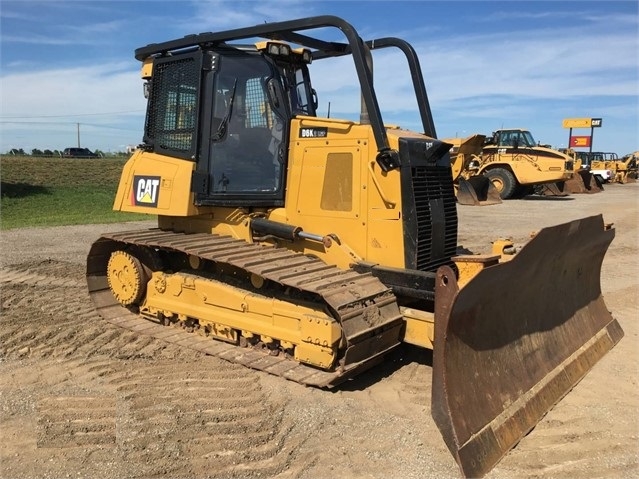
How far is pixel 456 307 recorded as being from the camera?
3.82m

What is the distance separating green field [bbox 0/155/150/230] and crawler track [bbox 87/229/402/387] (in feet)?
35.1

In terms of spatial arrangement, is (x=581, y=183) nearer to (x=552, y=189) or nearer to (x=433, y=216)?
(x=552, y=189)

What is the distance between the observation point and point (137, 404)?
14.3 ft

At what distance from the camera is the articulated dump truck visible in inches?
164

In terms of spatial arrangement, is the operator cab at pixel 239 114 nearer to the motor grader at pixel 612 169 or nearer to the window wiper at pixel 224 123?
the window wiper at pixel 224 123

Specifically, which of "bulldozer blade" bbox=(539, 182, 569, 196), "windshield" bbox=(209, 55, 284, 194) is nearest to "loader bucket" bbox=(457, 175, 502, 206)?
"bulldozer blade" bbox=(539, 182, 569, 196)

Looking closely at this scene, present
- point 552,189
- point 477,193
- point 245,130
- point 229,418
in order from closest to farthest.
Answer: point 229,418, point 245,130, point 477,193, point 552,189

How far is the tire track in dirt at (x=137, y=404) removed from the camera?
3.66 m

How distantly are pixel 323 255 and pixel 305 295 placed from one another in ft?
1.71

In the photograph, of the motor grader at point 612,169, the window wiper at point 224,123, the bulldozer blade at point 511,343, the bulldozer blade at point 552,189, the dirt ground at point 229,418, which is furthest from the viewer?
the motor grader at point 612,169

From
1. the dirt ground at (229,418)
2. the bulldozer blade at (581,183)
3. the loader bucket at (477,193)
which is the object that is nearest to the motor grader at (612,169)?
the bulldozer blade at (581,183)

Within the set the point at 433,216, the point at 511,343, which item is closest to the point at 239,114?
the point at 433,216

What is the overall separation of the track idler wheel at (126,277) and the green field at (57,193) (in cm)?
954

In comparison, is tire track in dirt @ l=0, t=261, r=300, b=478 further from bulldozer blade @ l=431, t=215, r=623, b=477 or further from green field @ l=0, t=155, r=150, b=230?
green field @ l=0, t=155, r=150, b=230
